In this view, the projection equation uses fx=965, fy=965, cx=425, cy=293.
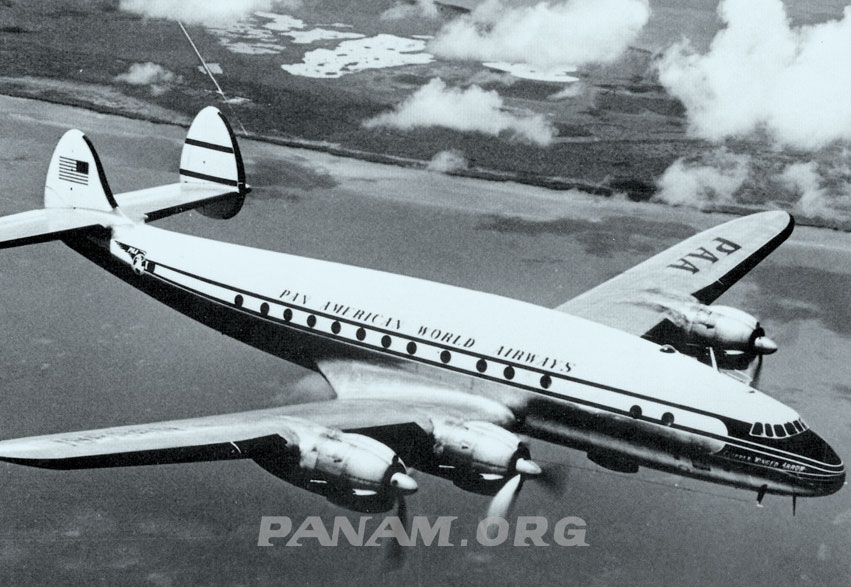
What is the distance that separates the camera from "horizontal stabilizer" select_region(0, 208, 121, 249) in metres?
27.1

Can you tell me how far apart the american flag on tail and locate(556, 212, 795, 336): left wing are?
1479 cm

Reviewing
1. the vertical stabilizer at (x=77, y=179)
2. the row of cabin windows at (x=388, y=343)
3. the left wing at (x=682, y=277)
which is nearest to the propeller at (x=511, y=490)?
the row of cabin windows at (x=388, y=343)

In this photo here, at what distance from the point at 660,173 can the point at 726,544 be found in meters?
23.1

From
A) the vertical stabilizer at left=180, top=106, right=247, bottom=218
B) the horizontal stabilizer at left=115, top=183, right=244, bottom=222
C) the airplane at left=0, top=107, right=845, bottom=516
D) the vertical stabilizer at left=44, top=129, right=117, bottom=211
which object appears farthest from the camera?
the vertical stabilizer at left=180, top=106, right=247, bottom=218

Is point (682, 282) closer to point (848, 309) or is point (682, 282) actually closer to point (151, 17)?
point (848, 309)

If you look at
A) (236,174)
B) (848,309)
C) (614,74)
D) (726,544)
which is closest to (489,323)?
(726,544)

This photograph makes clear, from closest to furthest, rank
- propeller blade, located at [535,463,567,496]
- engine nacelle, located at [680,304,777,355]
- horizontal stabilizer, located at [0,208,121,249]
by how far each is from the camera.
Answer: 1. propeller blade, located at [535,463,567,496]
2. engine nacelle, located at [680,304,777,355]
3. horizontal stabilizer, located at [0,208,121,249]

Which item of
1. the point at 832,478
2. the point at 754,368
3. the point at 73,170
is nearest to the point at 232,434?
the point at 832,478

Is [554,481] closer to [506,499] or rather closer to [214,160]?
[506,499]

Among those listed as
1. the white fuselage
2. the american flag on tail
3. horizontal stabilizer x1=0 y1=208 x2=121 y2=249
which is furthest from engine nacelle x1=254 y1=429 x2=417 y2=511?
the american flag on tail

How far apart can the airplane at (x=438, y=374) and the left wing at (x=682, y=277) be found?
0.25ft

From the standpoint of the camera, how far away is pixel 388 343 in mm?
23703

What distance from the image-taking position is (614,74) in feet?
157

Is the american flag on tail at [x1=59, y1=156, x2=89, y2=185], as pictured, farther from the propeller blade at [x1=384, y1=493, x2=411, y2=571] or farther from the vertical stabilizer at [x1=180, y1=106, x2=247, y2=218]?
the propeller blade at [x1=384, y1=493, x2=411, y2=571]
